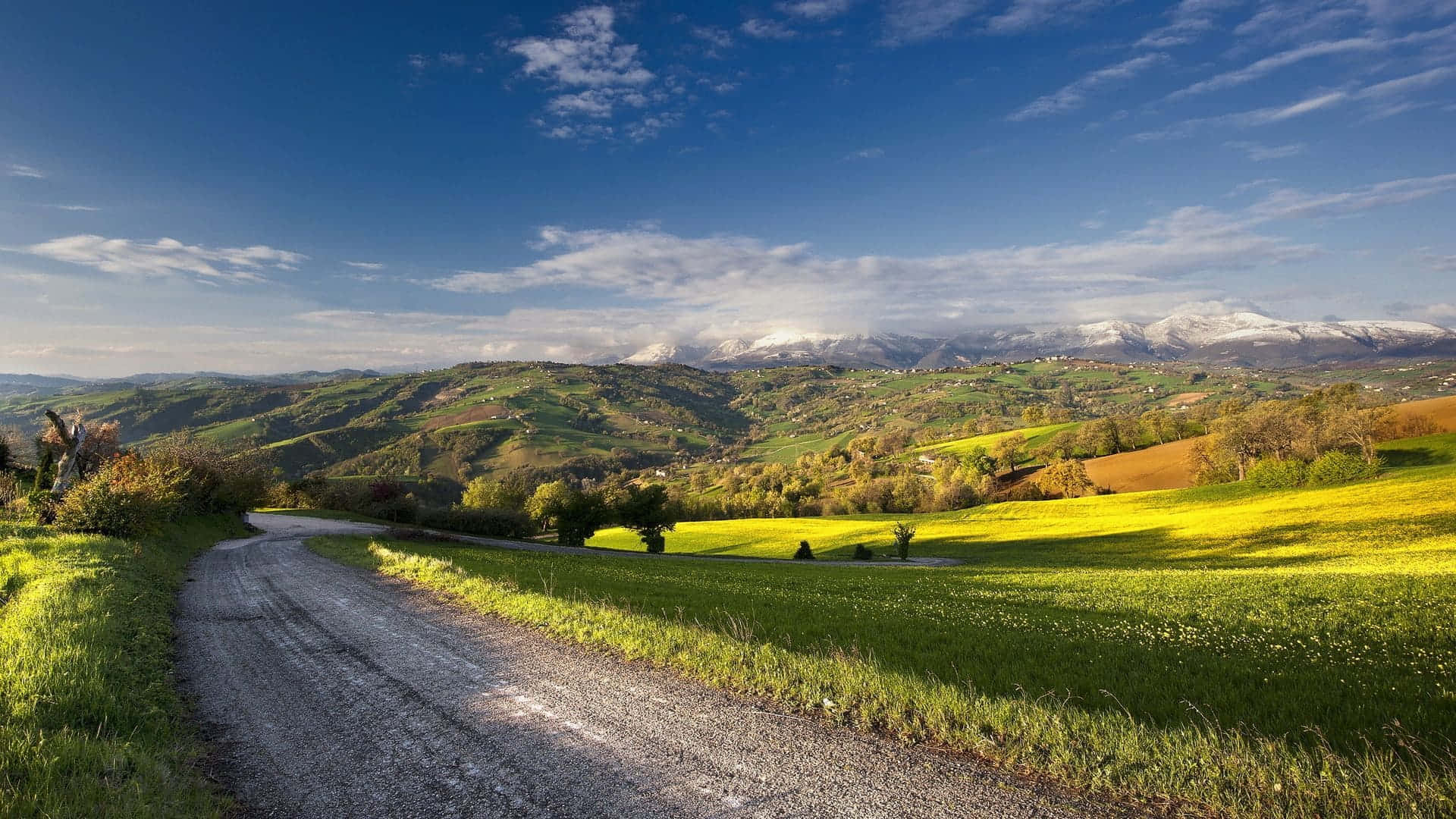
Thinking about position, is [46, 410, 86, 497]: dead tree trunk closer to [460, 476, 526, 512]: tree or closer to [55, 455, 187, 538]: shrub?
[55, 455, 187, 538]: shrub

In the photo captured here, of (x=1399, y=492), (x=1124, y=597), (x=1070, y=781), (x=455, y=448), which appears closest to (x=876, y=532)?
(x=1399, y=492)

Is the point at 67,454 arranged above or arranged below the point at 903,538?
above

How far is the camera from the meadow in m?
5.22

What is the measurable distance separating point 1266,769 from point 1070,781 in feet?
5.15

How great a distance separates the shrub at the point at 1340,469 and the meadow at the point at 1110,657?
116 feet

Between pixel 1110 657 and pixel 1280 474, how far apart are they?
6606 centimetres

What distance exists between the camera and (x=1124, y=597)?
16.6 meters

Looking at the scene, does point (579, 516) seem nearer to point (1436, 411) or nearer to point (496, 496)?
point (496, 496)

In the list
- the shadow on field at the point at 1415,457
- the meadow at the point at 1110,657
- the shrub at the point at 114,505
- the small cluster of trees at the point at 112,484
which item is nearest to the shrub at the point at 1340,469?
the shadow on field at the point at 1415,457

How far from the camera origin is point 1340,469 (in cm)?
5231

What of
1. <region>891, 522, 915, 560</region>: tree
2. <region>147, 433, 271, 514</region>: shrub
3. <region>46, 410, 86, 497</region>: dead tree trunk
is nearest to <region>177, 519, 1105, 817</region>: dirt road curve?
<region>46, 410, 86, 497</region>: dead tree trunk

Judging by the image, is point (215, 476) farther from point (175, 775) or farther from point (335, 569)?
point (175, 775)

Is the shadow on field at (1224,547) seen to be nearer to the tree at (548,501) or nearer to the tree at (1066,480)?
the tree at (1066,480)

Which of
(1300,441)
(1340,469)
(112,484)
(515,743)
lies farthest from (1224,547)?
(112,484)
